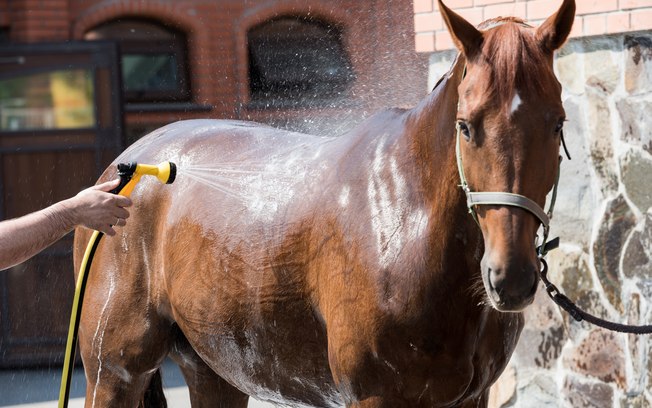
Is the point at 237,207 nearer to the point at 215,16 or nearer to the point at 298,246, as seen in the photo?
the point at 298,246

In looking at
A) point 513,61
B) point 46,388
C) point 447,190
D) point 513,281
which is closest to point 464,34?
point 513,61

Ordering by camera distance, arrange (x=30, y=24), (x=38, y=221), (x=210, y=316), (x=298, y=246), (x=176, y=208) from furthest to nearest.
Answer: (x=30, y=24), (x=176, y=208), (x=210, y=316), (x=298, y=246), (x=38, y=221)

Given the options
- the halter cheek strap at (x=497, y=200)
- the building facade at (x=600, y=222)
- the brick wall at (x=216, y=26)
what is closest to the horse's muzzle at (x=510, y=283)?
the halter cheek strap at (x=497, y=200)

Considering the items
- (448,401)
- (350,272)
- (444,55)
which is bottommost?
(448,401)

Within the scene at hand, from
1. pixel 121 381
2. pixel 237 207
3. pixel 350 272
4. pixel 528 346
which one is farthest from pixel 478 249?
pixel 528 346

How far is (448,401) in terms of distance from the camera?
2.97 meters

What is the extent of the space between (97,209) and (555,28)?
4.60 ft

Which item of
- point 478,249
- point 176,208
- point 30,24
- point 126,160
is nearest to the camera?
point 478,249

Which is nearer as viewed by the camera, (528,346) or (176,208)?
(176,208)

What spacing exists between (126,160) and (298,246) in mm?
1184

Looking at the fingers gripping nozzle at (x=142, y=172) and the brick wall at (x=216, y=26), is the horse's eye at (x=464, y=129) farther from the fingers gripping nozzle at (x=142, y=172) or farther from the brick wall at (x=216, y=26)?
the brick wall at (x=216, y=26)

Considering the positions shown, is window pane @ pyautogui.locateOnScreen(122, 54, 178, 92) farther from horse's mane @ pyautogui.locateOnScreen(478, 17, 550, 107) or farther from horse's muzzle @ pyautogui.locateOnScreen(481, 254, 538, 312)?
horse's muzzle @ pyautogui.locateOnScreen(481, 254, 538, 312)

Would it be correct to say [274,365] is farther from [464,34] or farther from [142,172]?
[464,34]

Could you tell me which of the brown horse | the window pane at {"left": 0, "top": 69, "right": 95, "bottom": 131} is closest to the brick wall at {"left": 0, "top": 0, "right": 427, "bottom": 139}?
the window pane at {"left": 0, "top": 69, "right": 95, "bottom": 131}
